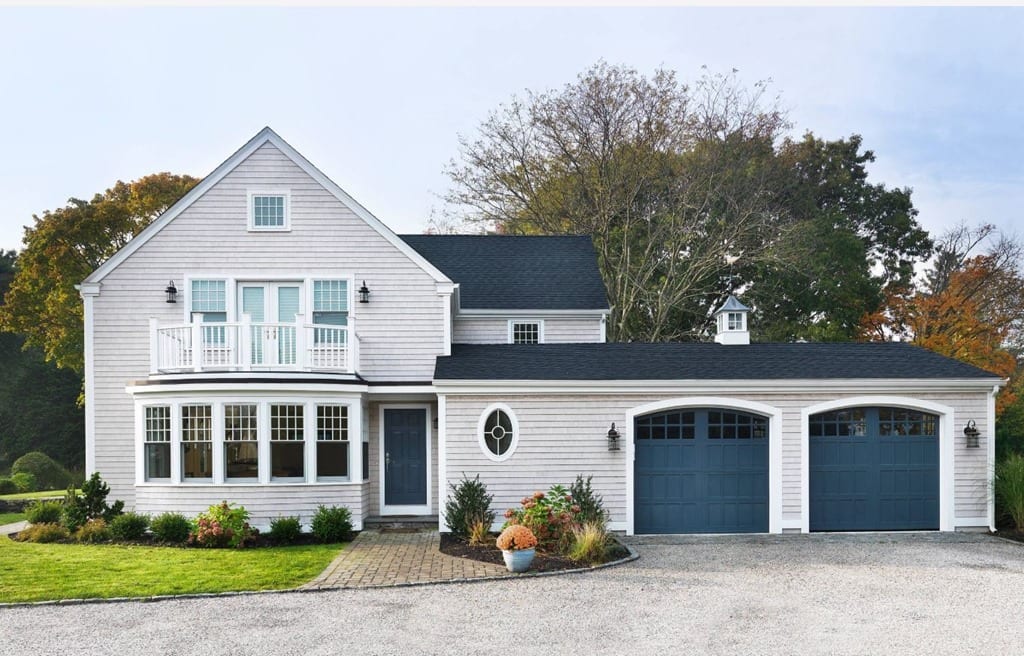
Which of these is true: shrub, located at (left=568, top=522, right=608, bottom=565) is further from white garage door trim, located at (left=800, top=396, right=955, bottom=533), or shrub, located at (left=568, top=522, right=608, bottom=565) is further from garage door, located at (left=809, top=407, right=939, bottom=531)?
garage door, located at (left=809, top=407, right=939, bottom=531)

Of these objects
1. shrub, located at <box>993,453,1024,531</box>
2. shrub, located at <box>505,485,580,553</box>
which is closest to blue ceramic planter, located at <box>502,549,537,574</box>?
shrub, located at <box>505,485,580,553</box>

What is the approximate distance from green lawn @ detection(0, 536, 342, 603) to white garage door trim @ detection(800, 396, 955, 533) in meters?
8.86

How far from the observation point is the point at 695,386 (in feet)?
52.1

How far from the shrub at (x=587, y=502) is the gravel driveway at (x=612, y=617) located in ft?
5.88

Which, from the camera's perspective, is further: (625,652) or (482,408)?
(482,408)

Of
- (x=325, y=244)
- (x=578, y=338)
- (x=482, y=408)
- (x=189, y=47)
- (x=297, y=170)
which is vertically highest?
(x=189, y=47)

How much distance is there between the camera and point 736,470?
1612 cm

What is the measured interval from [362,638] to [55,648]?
3.11 metres

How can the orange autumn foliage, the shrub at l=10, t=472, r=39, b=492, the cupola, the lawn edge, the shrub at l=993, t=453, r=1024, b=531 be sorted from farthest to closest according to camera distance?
the orange autumn foliage → the shrub at l=10, t=472, r=39, b=492 → the cupola → the shrub at l=993, t=453, r=1024, b=531 → the lawn edge

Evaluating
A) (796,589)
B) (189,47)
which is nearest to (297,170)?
(189,47)

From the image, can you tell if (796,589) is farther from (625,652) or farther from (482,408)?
(482,408)

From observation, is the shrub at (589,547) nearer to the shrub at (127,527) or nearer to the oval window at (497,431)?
the oval window at (497,431)

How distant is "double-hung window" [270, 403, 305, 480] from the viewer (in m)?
16.0

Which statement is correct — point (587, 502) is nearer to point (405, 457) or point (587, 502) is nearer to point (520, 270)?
point (405, 457)
